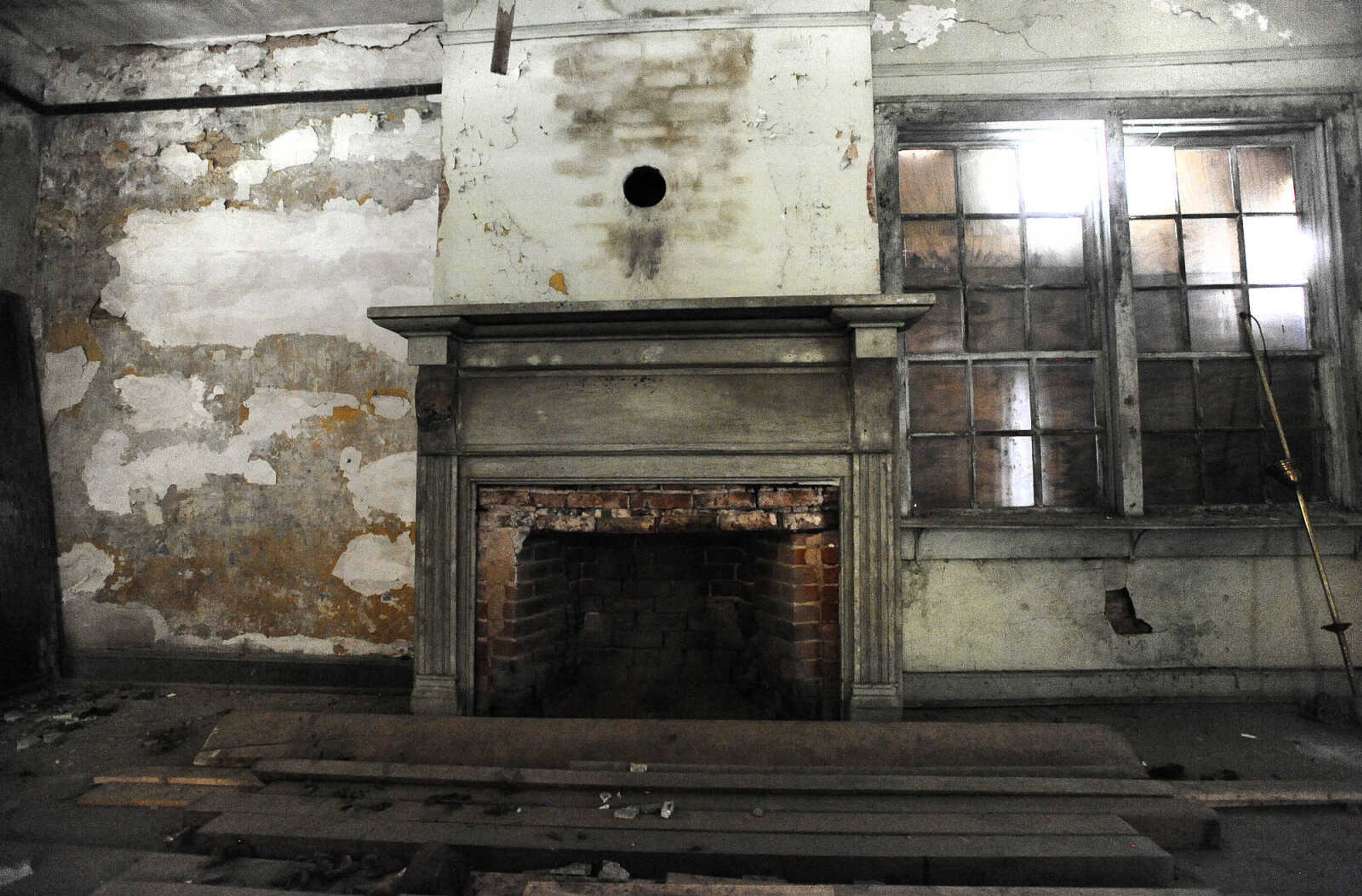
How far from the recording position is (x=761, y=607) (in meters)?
2.77

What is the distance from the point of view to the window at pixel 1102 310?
2949mm

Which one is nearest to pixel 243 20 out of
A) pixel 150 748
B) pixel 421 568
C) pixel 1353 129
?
pixel 421 568

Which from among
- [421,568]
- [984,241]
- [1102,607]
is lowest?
[1102,607]

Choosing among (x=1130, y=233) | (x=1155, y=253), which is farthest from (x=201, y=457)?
(x=1155, y=253)

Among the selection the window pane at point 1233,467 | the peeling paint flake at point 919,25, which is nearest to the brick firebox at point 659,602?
the window pane at point 1233,467

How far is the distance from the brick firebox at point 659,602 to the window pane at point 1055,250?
159cm

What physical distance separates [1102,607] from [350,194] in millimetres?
4048

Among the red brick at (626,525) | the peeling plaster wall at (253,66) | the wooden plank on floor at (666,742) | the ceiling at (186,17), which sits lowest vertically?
the wooden plank on floor at (666,742)

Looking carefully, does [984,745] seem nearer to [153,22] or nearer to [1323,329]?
[1323,329]

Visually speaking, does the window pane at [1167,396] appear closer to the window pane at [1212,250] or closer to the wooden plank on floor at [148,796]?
the window pane at [1212,250]

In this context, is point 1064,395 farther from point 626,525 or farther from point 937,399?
point 626,525

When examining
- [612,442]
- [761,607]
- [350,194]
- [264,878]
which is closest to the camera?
[264,878]

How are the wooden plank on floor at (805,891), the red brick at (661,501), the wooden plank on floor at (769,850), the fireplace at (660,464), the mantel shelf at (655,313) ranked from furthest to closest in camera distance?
the red brick at (661,501), the fireplace at (660,464), the mantel shelf at (655,313), the wooden plank on floor at (769,850), the wooden plank on floor at (805,891)

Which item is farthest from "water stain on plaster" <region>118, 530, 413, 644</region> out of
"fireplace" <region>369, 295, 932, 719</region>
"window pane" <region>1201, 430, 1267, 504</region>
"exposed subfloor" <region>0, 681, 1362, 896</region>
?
"window pane" <region>1201, 430, 1267, 504</region>
